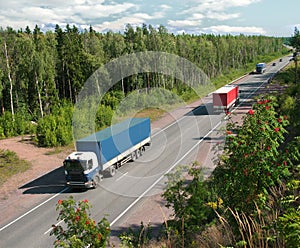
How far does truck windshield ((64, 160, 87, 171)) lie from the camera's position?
19.3m

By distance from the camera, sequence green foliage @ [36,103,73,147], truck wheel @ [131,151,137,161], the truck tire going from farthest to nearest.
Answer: green foliage @ [36,103,73,147]
truck wheel @ [131,151,137,161]
the truck tire

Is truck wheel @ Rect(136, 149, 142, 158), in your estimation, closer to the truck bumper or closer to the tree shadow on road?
the tree shadow on road

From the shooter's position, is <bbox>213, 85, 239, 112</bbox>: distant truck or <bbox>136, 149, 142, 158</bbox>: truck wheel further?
<bbox>213, 85, 239, 112</bbox>: distant truck

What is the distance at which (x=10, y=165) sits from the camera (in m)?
25.0

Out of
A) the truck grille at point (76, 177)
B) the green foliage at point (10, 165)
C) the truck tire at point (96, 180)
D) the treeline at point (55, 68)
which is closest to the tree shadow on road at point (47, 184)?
the truck grille at point (76, 177)

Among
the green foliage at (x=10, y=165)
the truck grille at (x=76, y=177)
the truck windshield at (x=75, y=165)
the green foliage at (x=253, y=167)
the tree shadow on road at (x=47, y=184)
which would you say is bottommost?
the tree shadow on road at (x=47, y=184)

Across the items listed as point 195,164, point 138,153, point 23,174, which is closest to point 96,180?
point 138,153

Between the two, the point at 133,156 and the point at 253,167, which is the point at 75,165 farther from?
Answer: the point at 253,167

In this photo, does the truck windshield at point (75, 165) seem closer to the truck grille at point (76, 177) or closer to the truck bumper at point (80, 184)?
the truck grille at point (76, 177)

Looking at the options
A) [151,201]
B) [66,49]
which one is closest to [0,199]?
[151,201]

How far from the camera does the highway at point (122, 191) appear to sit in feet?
51.0

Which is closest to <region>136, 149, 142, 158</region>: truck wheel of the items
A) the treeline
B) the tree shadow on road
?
the tree shadow on road

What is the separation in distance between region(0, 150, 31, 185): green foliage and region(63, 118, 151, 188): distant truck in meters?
6.09

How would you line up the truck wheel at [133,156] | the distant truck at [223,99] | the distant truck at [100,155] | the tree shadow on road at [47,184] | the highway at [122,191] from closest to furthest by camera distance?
the highway at [122,191] → the distant truck at [100,155] → the tree shadow on road at [47,184] → the truck wheel at [133,156] → the distant truck at [223,99]
